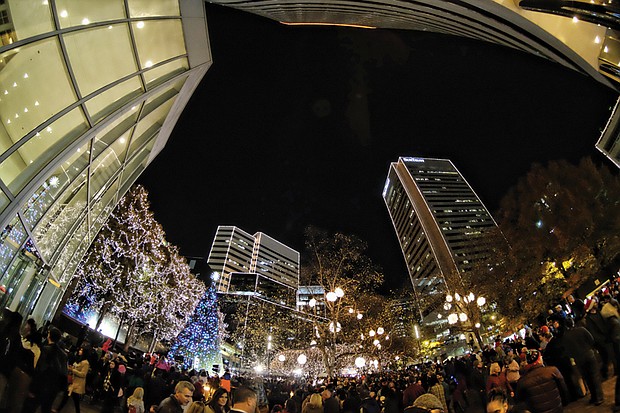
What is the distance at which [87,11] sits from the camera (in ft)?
24.0

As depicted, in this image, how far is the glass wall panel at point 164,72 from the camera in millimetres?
10094

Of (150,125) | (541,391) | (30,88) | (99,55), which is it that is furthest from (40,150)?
(541,391)

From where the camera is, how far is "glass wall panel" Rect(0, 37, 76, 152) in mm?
6016

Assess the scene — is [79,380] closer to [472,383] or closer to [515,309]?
[472,383]

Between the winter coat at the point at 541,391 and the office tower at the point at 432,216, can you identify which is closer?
the winter coat at the point at 541,391

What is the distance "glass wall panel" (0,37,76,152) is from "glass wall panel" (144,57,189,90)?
2936 millimetres

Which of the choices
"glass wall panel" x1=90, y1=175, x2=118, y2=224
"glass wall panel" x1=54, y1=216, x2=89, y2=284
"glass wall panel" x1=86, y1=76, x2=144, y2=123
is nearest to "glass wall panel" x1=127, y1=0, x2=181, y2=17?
"glass wall panel" x1=86, y1=76, x2=144, y2=123

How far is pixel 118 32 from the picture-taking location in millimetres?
8484

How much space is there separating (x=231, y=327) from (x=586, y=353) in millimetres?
73786

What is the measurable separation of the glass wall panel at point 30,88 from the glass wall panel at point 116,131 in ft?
6.12

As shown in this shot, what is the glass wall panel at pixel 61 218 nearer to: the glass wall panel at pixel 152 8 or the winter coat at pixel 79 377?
the winter coat at pixel 79 377

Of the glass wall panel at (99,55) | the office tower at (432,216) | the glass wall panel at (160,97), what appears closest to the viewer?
the glass wall panel at (99,55)

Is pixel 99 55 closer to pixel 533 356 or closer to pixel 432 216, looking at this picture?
pixel 533 356

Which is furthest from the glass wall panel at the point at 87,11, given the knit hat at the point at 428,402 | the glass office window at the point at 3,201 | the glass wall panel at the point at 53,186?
the knit hat at the point at 428,402
